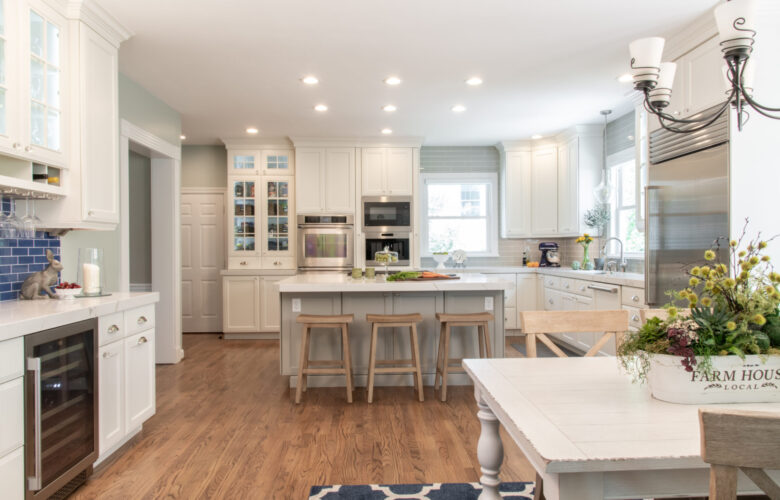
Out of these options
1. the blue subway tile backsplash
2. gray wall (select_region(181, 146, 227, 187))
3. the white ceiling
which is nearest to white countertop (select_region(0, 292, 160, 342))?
the blue subway tile backsplash

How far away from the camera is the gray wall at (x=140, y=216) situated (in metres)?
5.55

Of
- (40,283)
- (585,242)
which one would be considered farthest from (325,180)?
(40,283)

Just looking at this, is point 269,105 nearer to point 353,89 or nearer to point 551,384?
point 353,89

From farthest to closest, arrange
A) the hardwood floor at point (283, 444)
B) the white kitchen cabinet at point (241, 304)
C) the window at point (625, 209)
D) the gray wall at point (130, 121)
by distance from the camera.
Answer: the white kitchen cabinet at point (241, 304) < the window at point (625, 209) < the gray wall at point (130, 121) < the hardwood floor at point (283, 444)

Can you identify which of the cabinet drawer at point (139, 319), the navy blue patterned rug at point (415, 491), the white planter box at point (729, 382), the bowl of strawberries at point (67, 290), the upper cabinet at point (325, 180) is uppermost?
the upper cabinet at point (325, 180)

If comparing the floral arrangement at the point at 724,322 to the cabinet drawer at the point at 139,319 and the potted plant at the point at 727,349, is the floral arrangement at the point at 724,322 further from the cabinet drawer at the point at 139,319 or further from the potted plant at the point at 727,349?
the cabinet drawer at the point at 139,319

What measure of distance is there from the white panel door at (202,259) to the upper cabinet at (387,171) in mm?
2118

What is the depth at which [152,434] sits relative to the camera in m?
3.15

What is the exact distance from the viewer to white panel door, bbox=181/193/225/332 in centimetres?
690

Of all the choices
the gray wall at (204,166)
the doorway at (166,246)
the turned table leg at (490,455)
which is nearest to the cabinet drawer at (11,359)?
the turned table leg at (490,455)

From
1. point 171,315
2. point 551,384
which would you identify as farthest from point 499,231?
point 551,384

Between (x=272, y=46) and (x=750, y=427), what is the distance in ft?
11.6

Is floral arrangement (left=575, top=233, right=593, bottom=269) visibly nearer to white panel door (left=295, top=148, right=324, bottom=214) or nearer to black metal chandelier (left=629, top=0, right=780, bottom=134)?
white panel door (left=295, top=148, right=324, bottom=214)

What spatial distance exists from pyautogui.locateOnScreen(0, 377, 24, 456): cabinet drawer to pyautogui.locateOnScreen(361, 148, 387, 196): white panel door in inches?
192
